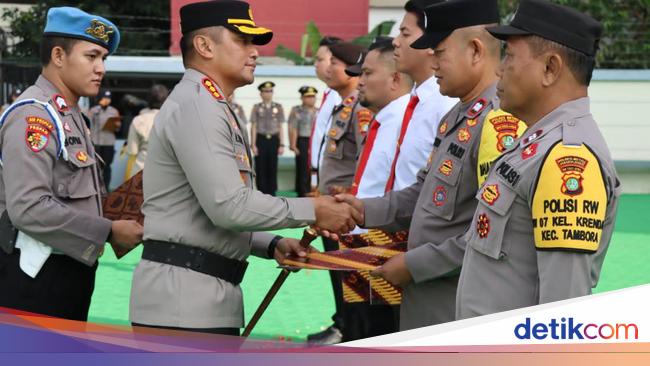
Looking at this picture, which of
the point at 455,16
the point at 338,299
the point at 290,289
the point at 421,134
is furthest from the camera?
the point at 290,289

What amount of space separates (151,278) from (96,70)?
1.23 meters

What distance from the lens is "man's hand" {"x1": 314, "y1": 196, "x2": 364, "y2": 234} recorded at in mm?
3818

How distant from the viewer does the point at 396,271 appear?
386 centimetres

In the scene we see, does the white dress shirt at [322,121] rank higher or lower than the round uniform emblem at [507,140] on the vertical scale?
lower

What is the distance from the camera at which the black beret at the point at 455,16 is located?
3898mm

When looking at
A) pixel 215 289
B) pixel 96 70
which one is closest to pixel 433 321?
pixel 215 289

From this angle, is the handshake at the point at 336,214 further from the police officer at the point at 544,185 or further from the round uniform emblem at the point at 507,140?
the police officer at the point at 544,185

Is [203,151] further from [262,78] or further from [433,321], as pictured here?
Answer: [262,78]

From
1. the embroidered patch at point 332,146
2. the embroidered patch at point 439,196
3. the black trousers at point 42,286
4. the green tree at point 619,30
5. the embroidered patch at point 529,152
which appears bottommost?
the green tree at point 619,30

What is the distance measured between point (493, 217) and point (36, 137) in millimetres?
2092

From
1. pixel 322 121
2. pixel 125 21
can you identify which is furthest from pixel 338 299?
pixel 125 21

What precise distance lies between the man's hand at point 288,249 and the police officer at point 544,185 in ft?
3.84

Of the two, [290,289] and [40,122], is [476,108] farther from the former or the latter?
[290,289]

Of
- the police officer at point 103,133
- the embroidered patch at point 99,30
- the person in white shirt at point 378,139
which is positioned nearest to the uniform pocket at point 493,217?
the person in white shirt at point 378,139
